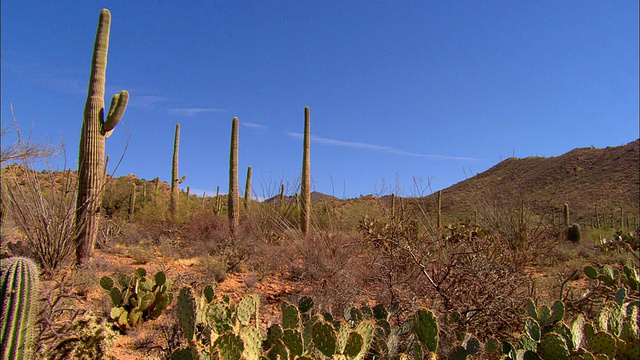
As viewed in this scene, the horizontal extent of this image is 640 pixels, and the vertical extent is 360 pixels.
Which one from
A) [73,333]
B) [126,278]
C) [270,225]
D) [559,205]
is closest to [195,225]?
[270,225]

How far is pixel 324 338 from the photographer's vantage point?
104 inches

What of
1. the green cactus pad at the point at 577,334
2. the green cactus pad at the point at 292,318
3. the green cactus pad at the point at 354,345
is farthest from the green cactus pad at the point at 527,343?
the green cactus pad at the point at 292,318

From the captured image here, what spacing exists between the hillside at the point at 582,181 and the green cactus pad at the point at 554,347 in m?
22.6

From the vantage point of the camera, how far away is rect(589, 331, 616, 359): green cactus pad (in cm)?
286

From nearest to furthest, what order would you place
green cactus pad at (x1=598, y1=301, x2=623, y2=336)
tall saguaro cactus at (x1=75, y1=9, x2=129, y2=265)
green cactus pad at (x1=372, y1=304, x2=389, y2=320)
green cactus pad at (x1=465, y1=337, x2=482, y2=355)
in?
green cactus pad at (x1=465, y1=337, x2=482, y2=355), green cactus pad at (x1=598, y1=301, x2=623, y2=336), green cactus pad at (x1=372, y1=304, x2=389, y2=320), tall saguaro cactus at (x1=75, y1=9, x2=129, y2=265)

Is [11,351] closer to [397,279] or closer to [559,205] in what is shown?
[397,279]

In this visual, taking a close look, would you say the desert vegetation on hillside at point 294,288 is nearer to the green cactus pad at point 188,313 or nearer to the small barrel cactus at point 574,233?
the green cactus pad at point 188,313

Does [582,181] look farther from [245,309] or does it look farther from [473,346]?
[245,309]

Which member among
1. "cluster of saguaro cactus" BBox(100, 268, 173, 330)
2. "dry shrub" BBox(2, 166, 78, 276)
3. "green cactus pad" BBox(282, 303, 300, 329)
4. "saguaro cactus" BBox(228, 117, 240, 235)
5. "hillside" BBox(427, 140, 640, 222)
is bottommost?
"cluster of saguaro cactus" BBox(100, 268, 173, 330)

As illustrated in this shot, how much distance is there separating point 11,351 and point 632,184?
37163 millimetres

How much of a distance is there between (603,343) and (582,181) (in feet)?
122

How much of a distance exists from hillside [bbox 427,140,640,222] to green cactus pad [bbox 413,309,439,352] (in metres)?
22.9

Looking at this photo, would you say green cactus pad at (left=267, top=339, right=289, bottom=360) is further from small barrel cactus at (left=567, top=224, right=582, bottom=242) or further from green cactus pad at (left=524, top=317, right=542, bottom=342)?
small barrel cactus at (left=567, top=224, right=582, bottom=242)

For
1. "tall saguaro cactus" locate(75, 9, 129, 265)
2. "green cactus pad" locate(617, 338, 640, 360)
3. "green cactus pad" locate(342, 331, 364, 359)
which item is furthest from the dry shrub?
"green cactus pad" locate(617, 338, 640, 360)
